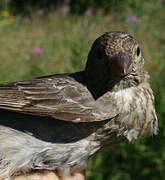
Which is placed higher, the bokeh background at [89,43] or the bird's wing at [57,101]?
the bird's wing at [57,101]

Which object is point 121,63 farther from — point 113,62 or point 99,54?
point 99,54

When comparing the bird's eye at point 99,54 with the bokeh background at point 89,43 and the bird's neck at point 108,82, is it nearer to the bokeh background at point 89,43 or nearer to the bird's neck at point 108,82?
the bird's neck at point 108,82

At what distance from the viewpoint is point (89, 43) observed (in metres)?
9.15

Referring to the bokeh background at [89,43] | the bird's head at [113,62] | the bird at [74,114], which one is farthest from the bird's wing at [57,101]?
the bokeh background at [89,43]

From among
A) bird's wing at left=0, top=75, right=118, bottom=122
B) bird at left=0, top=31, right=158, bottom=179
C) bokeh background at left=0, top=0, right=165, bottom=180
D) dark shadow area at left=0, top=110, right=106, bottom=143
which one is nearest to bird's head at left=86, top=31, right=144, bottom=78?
bird at left=0, top=31, right=158, bottom=179

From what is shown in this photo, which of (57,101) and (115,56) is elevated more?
(115,56)

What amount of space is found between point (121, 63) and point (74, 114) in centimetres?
58

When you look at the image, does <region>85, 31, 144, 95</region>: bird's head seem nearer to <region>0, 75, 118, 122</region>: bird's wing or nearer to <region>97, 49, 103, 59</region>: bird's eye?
<region>97, 49, 103, 59</region>: bird's eye

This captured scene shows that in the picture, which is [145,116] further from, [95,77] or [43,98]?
[43,98]

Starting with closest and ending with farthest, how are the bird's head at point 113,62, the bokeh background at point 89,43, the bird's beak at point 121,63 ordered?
the bird's beak at point 121,63 < the bird's head at point 113,62 < the bokeh background at point 89,43

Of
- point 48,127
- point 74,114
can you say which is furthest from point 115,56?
point 48,127

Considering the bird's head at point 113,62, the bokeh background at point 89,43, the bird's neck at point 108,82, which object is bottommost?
the bokeh background at point 89,43

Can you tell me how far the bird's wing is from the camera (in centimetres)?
412

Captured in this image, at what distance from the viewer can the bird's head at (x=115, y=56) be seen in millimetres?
4035
